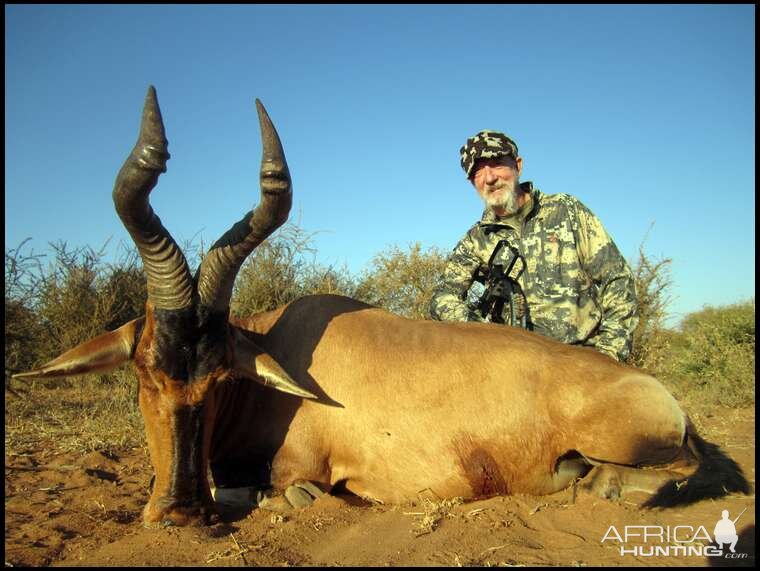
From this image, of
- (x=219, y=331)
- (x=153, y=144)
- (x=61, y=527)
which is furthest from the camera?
(x=219, y=331)

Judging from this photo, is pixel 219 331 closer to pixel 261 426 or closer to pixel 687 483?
pixel 261 426

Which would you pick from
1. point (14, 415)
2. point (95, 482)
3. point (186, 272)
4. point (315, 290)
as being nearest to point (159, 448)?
point (186, 272)

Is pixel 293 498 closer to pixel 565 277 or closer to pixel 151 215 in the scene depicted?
pixel 151 215

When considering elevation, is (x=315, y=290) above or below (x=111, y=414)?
above

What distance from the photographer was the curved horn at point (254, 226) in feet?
11.8

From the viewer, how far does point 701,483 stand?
4121 millimetres

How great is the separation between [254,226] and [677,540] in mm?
2986

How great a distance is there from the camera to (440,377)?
4.11m

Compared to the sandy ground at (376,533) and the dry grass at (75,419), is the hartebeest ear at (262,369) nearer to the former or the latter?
the sandy ground at (376,533)

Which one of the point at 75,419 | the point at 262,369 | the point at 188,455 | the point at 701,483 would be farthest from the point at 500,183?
the point at 75,419

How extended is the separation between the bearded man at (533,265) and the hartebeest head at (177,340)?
104 inches

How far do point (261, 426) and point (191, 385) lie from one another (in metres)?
0.73

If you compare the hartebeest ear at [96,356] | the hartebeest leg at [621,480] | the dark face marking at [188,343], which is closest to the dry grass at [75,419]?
the hartebeest ear at [96,356]

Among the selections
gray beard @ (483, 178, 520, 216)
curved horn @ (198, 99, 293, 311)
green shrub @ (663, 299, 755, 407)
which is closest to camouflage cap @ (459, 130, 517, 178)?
gray beard @ (483, 178, 520, 216)
